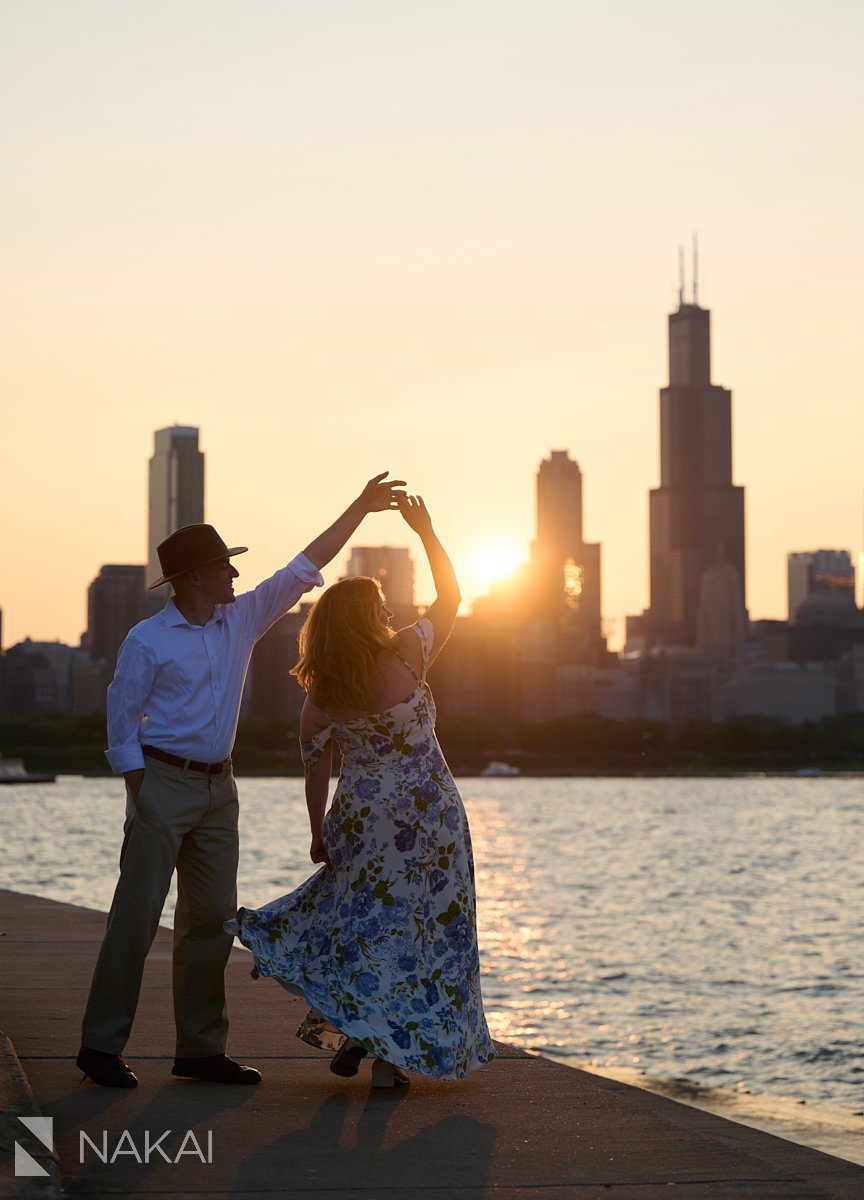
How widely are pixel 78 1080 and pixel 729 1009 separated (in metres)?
12.8

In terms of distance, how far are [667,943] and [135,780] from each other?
20193 mm

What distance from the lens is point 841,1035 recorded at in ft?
54.2

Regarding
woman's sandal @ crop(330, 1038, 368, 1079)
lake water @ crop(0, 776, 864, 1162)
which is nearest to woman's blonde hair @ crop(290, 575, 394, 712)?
woman's sandal @ crop(330, 1038, 368, 1079)

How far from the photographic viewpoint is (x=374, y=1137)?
5.89 metres

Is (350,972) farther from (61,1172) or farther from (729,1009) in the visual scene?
(729,1009)

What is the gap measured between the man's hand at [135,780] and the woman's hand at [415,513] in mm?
1374

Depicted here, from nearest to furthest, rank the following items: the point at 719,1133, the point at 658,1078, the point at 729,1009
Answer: the point at 719,1133
the point at 658,1078
the point at 729,1009

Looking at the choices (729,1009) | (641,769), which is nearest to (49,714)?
(641,769)

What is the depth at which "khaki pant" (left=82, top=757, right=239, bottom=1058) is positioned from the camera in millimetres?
6523

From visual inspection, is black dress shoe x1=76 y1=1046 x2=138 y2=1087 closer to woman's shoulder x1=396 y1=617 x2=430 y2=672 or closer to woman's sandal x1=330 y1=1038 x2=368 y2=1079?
woman's sandal x1=330 y1=1038 x2=368 y2=1079

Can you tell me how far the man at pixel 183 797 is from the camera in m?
6.53

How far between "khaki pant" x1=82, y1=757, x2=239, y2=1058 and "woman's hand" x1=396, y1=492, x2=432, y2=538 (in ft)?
3.87

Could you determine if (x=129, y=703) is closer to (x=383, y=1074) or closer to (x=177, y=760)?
(x=177, y=760)

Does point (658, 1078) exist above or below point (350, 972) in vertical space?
below
